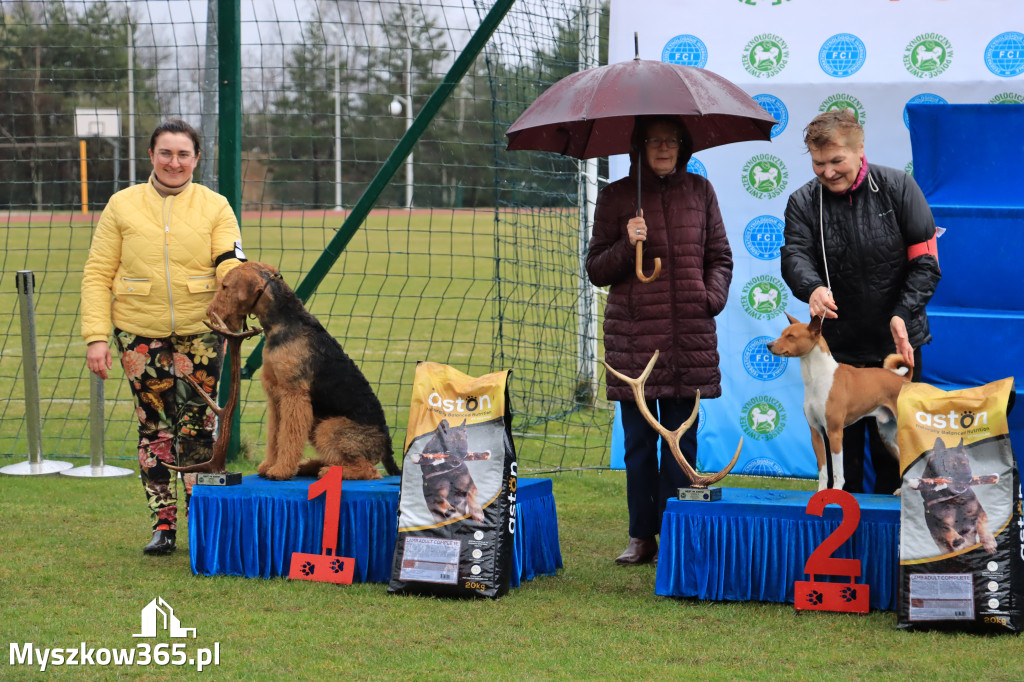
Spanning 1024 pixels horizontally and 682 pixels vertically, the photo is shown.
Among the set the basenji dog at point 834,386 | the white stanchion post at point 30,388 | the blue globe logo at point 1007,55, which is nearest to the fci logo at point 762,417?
the basenji dog at point 834,386

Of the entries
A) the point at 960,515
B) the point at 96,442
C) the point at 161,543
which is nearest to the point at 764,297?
the point at 960,515

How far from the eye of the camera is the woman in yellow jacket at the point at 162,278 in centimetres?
464

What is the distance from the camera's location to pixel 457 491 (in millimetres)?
4180

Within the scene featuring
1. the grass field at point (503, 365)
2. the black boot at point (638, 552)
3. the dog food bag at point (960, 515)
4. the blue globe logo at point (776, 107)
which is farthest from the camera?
the grass field at point (503, 365)

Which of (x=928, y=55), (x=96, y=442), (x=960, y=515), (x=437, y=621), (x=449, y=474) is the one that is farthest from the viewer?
(x=96, y=442)

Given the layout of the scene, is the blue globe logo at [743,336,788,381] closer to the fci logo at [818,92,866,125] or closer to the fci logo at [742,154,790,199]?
the fci logo at [742,154,790,199]

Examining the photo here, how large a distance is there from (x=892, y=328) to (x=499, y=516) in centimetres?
164

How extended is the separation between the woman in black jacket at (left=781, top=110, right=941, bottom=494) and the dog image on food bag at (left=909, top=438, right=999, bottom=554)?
51cm

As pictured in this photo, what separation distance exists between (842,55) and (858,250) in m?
2.19

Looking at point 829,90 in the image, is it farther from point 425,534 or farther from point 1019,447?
point 425,534

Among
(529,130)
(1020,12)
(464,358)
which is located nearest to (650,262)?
(529,130)

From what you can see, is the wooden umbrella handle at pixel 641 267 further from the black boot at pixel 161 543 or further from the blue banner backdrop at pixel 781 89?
the black boot at pixel 161 543

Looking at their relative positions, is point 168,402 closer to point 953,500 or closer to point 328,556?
point 328,556

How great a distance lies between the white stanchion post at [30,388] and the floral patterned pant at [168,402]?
2.12 metres
